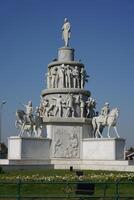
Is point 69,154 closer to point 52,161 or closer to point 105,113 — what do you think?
point 52,161

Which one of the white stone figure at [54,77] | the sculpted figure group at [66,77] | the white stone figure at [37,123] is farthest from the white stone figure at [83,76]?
the white stone figure at [37,123]

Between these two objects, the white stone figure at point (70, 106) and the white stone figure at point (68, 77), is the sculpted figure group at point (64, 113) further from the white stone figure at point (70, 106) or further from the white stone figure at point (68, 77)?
the white stone figure at point (68, 77)

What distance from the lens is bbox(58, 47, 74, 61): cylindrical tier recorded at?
5400 cm

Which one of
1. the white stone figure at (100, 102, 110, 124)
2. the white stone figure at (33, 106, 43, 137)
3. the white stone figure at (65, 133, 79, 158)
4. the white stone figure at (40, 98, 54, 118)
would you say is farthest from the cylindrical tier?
the white stone figure at (65, 133, 79, 158)

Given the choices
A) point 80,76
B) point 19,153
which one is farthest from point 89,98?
point 19,153

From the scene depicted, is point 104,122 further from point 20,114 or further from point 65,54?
point 65,54

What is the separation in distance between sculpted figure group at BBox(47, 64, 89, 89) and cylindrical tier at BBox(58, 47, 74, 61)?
1550 mm

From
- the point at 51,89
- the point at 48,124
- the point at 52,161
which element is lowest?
the point at 52,161

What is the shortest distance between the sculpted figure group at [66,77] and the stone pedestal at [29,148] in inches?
259

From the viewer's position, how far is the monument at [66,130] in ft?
157

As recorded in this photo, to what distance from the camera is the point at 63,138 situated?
164ft

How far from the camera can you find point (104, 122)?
A: 4984 centimetres

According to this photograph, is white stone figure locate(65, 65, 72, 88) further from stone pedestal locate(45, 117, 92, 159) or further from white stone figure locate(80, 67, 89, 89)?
stone pedestal locate(45, 117, 92, 159)

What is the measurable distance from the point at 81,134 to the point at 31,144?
5392 millimetres
